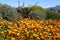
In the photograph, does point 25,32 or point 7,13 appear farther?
point 7,13

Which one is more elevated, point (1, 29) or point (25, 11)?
point (1, 29)

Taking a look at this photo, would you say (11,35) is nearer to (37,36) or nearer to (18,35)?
(18,35)

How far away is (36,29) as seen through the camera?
8680 millimetres

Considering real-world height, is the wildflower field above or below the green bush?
above

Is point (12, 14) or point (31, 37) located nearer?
point (31, 37)

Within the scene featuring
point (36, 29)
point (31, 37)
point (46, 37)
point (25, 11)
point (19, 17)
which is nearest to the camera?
point (31, 37)

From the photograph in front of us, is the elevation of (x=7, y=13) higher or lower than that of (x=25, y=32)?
lower

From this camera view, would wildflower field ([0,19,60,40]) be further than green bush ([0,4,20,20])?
No

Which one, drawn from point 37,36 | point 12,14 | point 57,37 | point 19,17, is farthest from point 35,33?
point 12,14

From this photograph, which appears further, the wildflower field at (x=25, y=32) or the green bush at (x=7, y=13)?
the green bush at (x=7, y=13)

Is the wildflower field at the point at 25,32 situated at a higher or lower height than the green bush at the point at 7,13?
higher

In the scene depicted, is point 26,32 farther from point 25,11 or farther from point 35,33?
point 25,11

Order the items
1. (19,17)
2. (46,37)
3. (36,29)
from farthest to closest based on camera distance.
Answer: (19,17) → (36,29) → (46,37)

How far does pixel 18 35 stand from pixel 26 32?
398 millimetres
